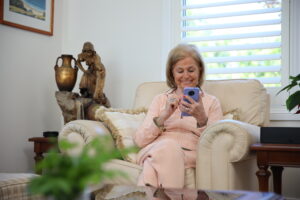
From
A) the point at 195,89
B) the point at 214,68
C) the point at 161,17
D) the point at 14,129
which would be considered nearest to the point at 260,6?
the point at 214,68

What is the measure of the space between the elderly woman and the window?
701mm

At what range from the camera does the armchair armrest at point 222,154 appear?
1.98 m

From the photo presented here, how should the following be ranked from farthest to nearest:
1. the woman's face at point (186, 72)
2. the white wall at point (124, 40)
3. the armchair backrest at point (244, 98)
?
the white wall at point (124, 40)
the armchair backrest at point (244, 98)
the woman's face at point (186, 72)

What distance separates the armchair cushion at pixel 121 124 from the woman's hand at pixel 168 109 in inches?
8.7

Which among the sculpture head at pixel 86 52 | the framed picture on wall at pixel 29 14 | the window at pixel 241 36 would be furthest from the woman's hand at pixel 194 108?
the framed picture on wall at pixel 29 14

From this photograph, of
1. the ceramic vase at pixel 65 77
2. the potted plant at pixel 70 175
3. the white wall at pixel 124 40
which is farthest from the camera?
the white wall at pixel 124 40

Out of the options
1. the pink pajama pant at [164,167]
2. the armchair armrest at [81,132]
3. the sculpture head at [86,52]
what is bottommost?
the pink pajama pant at [164,167]

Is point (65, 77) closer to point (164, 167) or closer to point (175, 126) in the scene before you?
point (175, 126)

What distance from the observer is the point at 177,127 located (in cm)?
229

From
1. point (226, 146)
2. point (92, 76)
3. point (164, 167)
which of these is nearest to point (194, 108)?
point (226, 146)

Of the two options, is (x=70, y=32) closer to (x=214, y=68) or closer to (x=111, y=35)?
(x=111, y=35)

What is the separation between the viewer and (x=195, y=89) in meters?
2.19

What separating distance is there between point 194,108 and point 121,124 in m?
0.45

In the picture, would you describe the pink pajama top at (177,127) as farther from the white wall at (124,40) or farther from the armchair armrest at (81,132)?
the white wall at (124,40)
